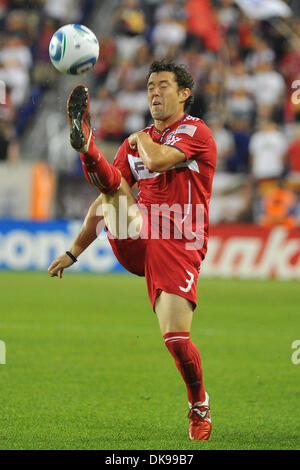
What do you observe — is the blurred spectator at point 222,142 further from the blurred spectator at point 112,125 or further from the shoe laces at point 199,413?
the shoe laces at point 199,413

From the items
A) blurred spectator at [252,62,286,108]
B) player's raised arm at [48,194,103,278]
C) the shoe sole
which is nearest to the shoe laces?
player's raised arm at [48,194,103,278]

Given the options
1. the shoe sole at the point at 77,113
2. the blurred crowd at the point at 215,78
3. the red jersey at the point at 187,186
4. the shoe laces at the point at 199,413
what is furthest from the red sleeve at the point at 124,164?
the blurred crowd at the point at 215,78

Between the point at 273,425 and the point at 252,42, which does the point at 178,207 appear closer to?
the point at 273,425

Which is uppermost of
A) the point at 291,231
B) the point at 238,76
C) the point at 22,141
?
the point at 238,76

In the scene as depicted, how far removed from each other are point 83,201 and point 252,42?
5421 mm

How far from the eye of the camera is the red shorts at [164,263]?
4977 millimetres

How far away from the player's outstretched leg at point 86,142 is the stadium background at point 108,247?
1.45 m

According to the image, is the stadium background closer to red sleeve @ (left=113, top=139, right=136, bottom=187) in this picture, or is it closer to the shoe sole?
red sleeve @ (left=113, top=139, right=136, bottom=187)

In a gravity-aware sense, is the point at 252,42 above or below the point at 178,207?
above

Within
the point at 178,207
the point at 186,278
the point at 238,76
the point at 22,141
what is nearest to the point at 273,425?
the point at 186,278

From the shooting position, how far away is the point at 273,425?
212 inches

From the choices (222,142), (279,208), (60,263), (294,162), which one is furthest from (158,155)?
(222,142)

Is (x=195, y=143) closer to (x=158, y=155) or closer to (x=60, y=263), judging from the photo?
(x=158, y=155)
